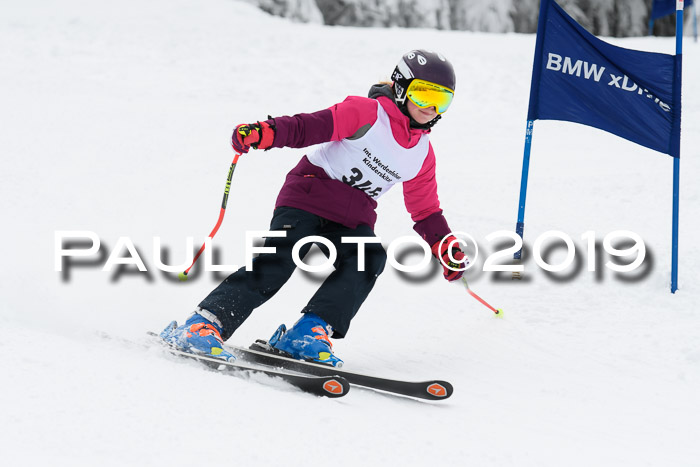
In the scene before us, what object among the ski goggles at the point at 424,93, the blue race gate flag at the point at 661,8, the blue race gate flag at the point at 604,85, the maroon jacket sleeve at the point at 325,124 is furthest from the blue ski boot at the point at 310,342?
the blue race gate flag at the point at 661,8

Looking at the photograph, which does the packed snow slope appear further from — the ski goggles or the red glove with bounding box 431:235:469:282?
the ski goggles

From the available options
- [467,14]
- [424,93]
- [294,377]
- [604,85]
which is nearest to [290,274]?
[294,377]

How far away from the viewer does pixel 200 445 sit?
1.77 m

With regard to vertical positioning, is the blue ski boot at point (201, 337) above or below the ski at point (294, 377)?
above

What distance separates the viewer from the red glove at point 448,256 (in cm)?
357

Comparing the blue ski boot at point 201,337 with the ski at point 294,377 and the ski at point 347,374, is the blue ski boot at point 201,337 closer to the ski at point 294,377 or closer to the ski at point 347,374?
the ski at point 294,377

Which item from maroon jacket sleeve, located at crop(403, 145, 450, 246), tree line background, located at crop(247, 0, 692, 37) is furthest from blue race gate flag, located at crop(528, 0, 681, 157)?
tree line background, located at crop(247, 0, 692, 37)

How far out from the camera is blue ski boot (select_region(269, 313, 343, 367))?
290 centimetres

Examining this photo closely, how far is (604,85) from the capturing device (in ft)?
14.0

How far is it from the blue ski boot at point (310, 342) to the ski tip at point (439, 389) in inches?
18.6

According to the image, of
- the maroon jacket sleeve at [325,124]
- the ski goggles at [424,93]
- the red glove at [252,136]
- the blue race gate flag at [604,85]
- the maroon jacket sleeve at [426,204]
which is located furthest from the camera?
the blue race gate flag at [604,85]

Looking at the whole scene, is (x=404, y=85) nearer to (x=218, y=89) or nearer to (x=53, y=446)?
(x=53, y=446)

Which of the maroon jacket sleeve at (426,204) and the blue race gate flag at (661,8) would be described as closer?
the maroon jacket sleeve at (426,204)

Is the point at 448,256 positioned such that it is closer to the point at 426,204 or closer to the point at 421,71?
the point at 426,204
